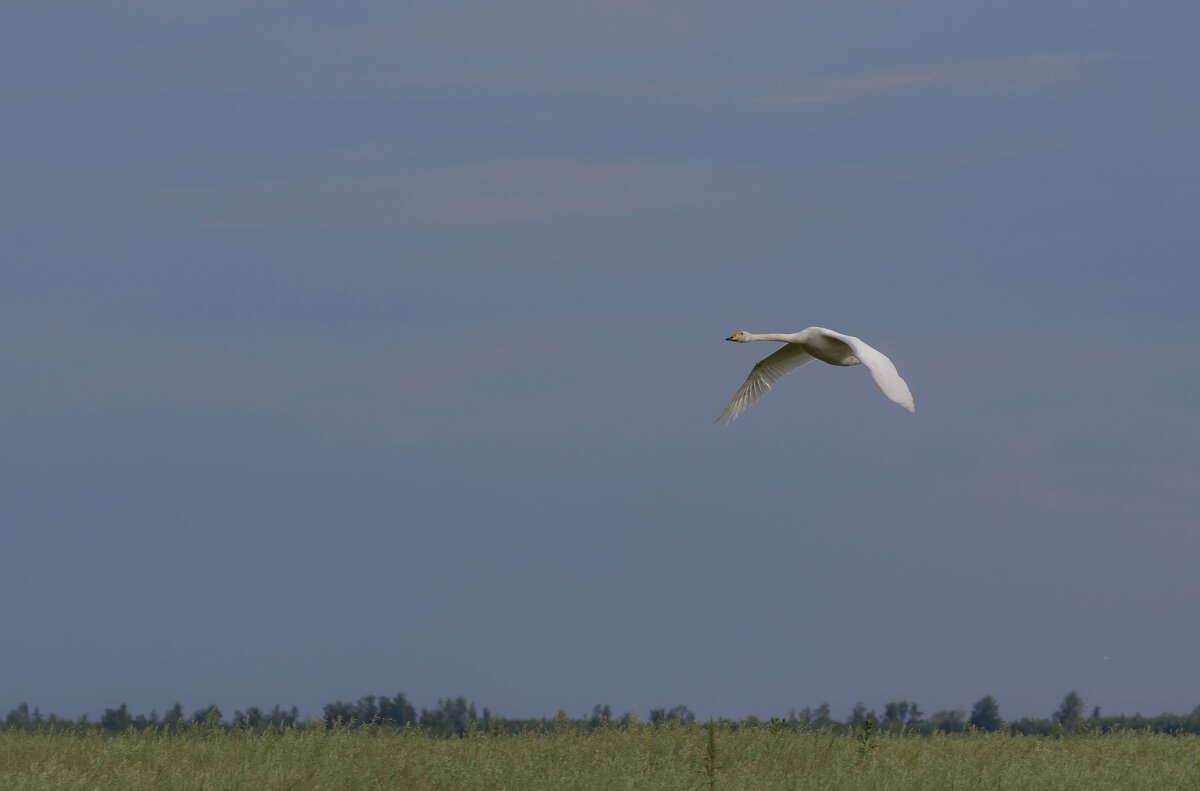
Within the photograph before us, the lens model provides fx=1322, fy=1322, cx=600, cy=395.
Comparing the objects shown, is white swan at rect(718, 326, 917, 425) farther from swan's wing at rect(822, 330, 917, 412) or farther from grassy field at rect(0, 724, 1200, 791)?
grassy field at rect(0, 724, 1200, 791)

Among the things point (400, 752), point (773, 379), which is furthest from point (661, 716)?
point (773, 379)

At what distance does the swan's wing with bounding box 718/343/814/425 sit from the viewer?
17531mm

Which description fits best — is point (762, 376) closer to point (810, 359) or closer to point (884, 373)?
point (810, 359)

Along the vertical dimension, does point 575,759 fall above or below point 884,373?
below

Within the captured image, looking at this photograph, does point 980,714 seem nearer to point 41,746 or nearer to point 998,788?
point 998,788

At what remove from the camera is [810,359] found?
1773 centimetres

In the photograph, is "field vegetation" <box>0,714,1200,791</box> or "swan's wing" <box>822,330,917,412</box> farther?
"swan's wing" <box>822,330,917,412</box>

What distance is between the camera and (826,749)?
11906 mm

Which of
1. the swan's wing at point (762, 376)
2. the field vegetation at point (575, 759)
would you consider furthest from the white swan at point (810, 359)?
the field vegetation at point (575, 759)

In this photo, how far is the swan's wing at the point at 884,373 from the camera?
12.1 m

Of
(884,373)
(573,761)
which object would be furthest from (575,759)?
(884,373)

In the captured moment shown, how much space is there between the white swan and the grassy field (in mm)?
3231

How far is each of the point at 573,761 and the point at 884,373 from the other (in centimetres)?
474

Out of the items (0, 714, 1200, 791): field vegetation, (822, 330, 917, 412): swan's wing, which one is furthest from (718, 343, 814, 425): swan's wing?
(0, 714, 1200, 791): field vegetation
